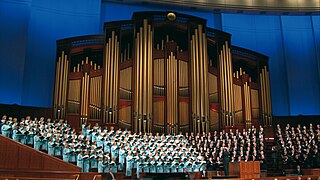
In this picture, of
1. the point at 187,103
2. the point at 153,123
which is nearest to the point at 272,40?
the point at 187,103

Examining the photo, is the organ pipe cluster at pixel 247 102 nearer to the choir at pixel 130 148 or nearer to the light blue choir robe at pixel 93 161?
the choir at pixel 130 148

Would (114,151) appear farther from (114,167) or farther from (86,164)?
(86,164)

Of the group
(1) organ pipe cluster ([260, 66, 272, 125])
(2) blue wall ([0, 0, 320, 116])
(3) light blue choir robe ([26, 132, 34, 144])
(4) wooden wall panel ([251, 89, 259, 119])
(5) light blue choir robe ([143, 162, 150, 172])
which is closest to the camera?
(3) light blue choir robe ([26, 132, 34, 144])

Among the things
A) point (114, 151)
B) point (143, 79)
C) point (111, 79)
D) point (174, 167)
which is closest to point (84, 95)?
point (111, 79)

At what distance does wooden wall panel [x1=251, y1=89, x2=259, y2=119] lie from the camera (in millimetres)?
11516

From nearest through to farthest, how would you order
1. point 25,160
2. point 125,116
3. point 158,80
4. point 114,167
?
point 25,160, point 114,167, point 125,116, point 158,80

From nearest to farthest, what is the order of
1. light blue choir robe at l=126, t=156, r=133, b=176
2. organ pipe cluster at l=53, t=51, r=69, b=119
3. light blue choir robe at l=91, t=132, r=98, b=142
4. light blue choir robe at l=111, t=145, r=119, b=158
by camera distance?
light blue choir robe at l=126, t=156, r=133, b=176 < light blue choir robe at l=111, t=145, r=119, b=158 < light blue choir robe at l=91, t=132, r=98, b=142 < organ pipe cluster at l=53, t=51, r=69, b=119

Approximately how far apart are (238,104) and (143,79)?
125 inches

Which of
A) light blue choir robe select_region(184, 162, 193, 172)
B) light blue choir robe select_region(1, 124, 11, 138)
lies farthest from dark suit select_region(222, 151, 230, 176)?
light blue choir robe select_region(1, 124, 11, 138)

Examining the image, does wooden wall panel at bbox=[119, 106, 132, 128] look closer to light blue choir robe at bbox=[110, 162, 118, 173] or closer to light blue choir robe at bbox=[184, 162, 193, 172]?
light blue choir robe at bbox=[110, 162, 118, 173]

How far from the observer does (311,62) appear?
13219mm

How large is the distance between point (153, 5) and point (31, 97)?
5210mm

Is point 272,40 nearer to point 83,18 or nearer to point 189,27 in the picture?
point 189,27

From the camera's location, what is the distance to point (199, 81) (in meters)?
10.8
